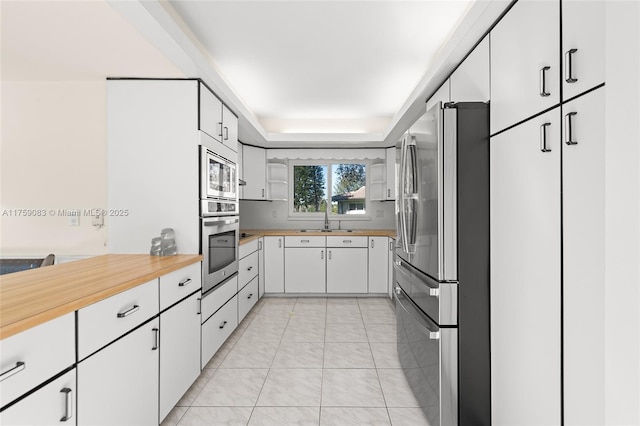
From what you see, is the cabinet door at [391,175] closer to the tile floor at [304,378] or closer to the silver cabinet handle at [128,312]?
the tile floor at [304,378]

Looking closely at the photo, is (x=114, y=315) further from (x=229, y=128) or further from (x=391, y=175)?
(x=391, y=175)

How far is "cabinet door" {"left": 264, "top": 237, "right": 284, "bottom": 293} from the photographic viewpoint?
4.69 meters

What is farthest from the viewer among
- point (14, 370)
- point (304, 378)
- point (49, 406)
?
point (304, 378)

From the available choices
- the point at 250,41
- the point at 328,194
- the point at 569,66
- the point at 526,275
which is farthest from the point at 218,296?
the point at 328,194

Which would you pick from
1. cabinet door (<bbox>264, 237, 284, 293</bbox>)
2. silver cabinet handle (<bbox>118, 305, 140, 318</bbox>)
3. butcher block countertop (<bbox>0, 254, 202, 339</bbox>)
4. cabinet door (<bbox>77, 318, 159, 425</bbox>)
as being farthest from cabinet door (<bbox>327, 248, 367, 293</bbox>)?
silver cabinet handle (<bbox>118, 305, 140, 318</bbox>)

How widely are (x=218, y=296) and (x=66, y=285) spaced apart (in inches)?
55.8

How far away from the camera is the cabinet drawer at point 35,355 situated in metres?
0.92

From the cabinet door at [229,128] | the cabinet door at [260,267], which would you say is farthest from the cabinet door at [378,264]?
the cabinet door at [229,128]

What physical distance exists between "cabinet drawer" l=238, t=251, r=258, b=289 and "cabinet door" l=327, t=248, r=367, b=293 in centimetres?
109

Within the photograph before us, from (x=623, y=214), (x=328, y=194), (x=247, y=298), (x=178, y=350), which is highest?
(x=328, y=194)

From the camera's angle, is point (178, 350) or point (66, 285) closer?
point (66, 285)

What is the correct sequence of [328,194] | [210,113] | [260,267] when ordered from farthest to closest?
1. [328,194]
2. [260,267]
3. [210,113]

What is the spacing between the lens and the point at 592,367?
3.51 ft

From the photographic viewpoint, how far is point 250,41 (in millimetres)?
2510
